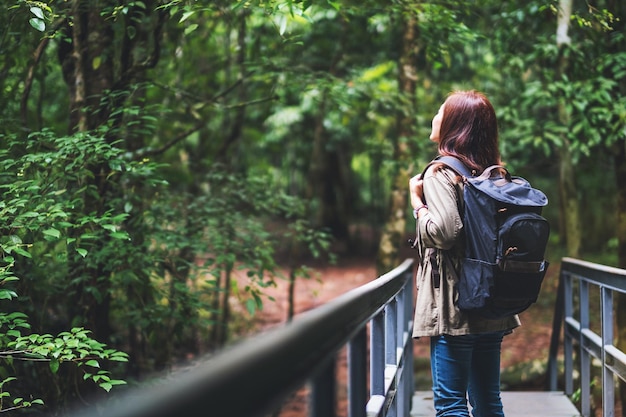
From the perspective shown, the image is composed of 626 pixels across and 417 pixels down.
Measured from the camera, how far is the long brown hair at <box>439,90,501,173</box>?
281 centimetres

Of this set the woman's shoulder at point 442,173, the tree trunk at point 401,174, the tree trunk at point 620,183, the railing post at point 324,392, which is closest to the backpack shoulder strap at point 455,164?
the woman's shoulder at point 442,173

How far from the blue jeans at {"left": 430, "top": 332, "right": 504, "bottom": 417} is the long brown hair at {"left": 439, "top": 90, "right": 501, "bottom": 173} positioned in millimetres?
753

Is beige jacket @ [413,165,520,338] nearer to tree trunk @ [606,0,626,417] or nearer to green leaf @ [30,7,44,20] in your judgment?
green leaf @ [30,7,44,20]

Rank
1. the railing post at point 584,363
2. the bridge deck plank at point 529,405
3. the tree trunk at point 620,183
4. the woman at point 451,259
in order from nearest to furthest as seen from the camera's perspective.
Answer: the woman at point 451,259 → the railing post at point 584,363 → the bridge deck plank at point 529,405 → the tree trunk at point 620,183

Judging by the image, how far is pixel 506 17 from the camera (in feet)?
24.4

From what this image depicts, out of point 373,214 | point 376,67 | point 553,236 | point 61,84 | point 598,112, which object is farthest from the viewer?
point 373,214

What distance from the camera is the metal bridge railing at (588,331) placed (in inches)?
156

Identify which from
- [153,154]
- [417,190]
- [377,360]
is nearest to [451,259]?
[417,190]

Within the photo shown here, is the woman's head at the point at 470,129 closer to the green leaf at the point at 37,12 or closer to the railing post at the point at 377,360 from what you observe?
the railing post at the point at 377,360

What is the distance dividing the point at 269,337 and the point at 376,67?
12040 mm

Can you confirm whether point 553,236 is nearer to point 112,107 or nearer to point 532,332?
point 532,332

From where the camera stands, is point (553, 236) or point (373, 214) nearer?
point (553, 236)

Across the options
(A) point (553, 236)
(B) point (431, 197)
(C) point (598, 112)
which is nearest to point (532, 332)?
(A) point (553, 236)

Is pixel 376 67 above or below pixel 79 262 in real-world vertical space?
above
